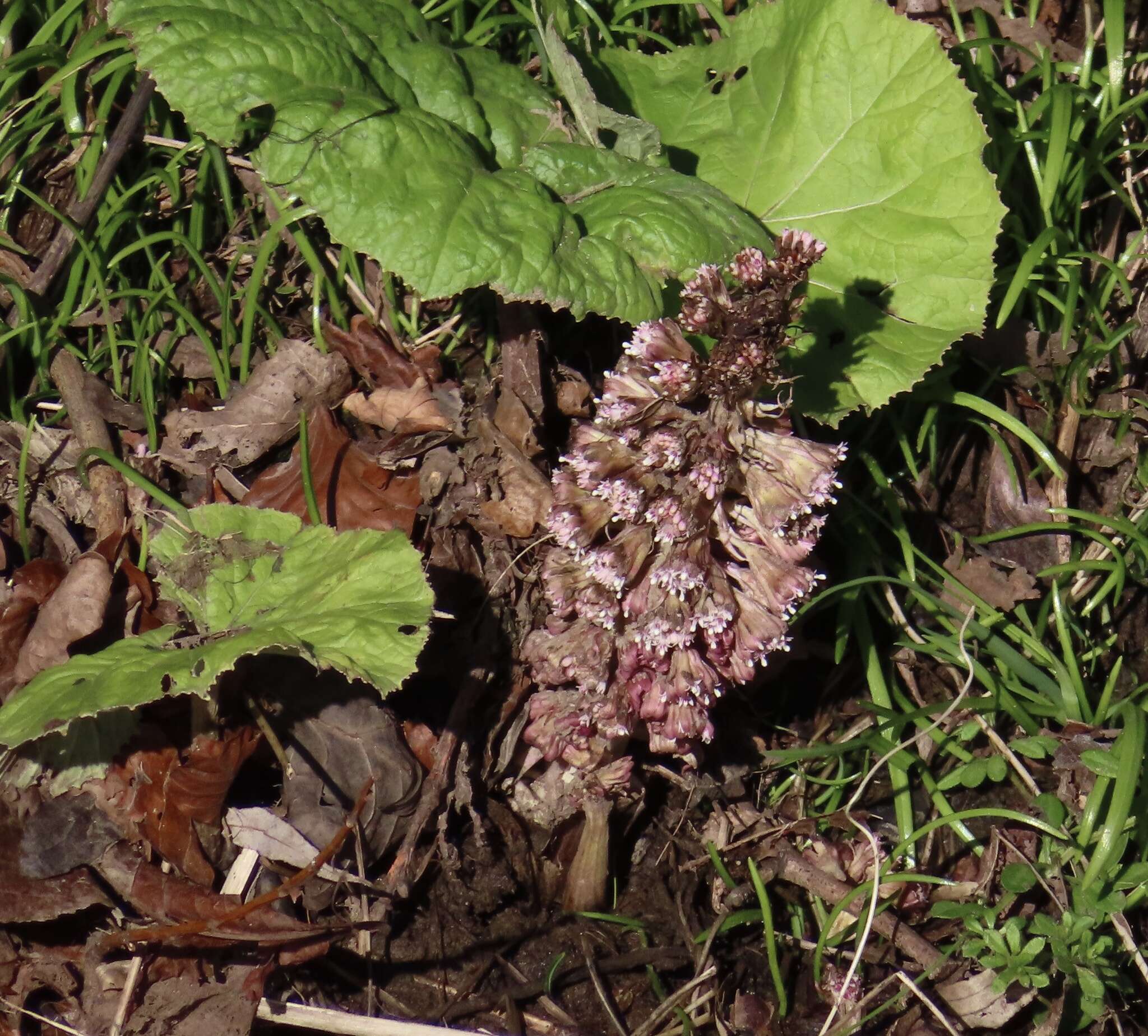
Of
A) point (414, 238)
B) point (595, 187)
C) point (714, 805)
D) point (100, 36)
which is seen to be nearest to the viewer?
point (414, 238)

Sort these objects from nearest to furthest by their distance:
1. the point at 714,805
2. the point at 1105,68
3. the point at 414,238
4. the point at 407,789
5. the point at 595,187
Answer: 1. the point at 414,238
2. the point at 595,187
3. the point at 407,789
4. the point at 714,805
5. the point at 1105,68

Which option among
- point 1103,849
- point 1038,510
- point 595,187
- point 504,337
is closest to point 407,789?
point 504,337

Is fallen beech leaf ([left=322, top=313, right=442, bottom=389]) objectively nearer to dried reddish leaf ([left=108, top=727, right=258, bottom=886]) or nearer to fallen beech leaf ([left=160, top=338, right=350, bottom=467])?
fallen beech leaf ([left=160, top=338, right=350, bottom=467])

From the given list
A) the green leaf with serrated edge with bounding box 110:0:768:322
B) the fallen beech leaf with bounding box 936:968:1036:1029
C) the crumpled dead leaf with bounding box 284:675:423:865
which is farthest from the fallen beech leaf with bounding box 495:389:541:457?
the fallen beech leaf with bounding box 936:968:1036:1029

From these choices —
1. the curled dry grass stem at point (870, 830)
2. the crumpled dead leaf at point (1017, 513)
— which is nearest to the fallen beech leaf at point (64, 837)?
the curled dry grass stem at point (870, 830)

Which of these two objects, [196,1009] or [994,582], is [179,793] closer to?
[196,1009]

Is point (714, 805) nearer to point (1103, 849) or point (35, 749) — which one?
point (1103, 849)
